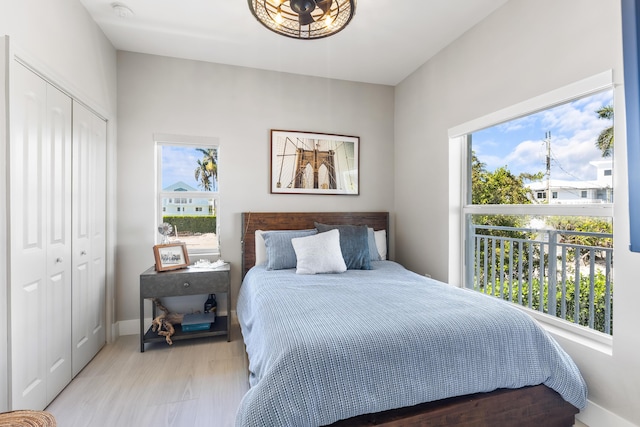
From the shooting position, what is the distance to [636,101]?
979 millimetres

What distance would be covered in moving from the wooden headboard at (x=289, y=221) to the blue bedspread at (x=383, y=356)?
4.21 ft

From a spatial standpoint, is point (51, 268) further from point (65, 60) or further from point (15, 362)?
point (65, 60)

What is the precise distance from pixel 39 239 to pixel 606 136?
3287 millimetres

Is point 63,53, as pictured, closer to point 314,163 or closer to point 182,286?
point 182,286

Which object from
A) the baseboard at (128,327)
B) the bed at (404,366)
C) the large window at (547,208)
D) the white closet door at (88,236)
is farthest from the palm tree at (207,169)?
the large window at (547,208)

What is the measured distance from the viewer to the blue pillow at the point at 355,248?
2785 millimetres

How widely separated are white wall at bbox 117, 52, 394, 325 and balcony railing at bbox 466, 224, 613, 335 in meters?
1.34

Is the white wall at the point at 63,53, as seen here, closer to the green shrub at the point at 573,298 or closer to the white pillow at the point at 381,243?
the white pillow at the point at 381,243

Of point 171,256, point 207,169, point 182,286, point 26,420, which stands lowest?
point 26,420

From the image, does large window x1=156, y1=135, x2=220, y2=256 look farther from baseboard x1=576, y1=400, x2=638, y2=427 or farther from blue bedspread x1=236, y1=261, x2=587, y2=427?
baseboard x1=576, y1=400, x2=638, y2=427

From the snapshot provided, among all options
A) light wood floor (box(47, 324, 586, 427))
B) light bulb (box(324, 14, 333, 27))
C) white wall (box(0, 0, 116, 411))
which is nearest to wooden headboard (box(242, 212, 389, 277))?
light wood floor (box(47, 324, 586, 427))

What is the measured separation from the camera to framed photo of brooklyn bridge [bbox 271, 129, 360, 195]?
3271 mm

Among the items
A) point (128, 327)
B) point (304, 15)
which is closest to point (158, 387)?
point (128, 327)

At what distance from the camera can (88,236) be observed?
7.74 ft
